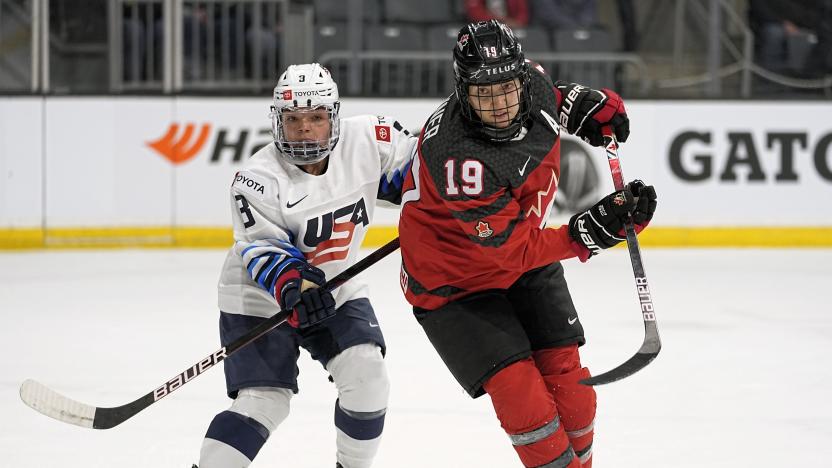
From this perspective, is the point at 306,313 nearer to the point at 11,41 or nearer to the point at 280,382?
the point at 280,382

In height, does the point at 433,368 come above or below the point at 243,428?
below

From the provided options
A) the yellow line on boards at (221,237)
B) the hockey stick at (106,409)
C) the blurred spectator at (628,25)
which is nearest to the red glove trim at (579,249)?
the hockey stick at (106,409)

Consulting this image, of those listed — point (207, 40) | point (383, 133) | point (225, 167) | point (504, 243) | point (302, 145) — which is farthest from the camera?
point (207, 40)

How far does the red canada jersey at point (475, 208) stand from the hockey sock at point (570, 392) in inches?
7.8

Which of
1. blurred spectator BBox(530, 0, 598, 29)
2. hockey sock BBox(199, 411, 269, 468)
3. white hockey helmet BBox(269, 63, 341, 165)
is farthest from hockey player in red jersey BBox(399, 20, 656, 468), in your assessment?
blurred spectator BBox(530, 0, 598, 29)

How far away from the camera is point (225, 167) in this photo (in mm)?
6742

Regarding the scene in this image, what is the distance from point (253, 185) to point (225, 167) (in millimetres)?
4191

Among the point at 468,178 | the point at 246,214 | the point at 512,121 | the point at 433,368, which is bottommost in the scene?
the point at 433,368

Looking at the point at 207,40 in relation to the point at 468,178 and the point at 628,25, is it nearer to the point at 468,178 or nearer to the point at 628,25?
the point at 628,25

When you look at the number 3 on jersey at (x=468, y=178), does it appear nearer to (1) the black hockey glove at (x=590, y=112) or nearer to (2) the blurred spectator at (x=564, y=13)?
(1) the black hockey glove at (x=590, y=112)

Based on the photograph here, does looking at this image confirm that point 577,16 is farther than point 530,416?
Yes

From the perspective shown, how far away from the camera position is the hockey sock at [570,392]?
8.35 ft

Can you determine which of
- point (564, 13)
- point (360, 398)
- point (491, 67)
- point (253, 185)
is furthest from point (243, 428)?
point (564, 13)

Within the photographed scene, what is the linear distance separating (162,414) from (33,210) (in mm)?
3454
